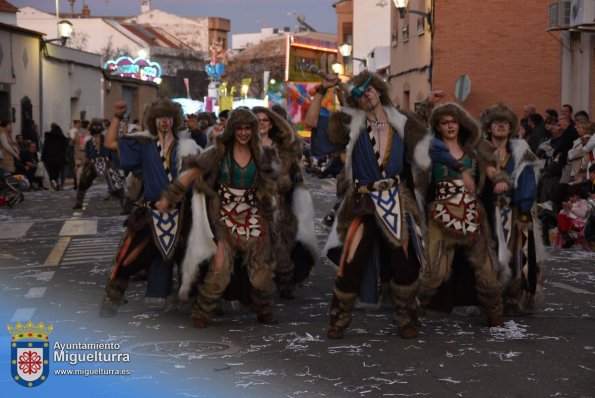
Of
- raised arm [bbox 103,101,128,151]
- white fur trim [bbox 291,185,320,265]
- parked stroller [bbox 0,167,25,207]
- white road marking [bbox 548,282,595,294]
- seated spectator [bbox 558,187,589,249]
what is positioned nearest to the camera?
raised arm [bbox 103,101,128,151]

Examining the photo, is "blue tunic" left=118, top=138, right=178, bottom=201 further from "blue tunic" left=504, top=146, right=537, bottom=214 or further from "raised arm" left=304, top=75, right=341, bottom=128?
"blue tunic" left=504, top=146, right=537, bottom=214

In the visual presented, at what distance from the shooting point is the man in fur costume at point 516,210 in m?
10.1

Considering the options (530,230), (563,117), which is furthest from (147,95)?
(530,230)

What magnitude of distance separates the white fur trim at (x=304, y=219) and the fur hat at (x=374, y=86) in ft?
7.15

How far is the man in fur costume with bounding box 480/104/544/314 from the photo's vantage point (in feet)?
33.1

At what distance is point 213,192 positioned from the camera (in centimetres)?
953

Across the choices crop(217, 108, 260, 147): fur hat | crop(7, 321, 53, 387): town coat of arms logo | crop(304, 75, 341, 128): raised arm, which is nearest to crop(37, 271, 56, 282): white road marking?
crop(217, 108, 260, 147): fur hat

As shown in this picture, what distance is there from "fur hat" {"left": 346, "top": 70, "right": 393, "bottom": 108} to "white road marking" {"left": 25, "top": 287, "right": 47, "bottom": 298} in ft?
12.3

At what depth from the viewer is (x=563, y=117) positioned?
1883cm

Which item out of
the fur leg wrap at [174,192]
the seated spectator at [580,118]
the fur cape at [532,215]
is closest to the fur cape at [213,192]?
the fur leg wrap at [174,192]

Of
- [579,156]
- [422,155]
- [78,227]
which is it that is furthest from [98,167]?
[422,155]

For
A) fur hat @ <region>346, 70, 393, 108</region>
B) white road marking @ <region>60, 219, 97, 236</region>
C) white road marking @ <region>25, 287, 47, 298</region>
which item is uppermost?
fur hat @ <region>346, 70, 393, 108</region>

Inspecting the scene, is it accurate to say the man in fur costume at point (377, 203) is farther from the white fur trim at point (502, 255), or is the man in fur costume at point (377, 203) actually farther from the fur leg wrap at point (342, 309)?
the white fur trim at point (502, 255)

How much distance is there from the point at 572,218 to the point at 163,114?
24.6ft
